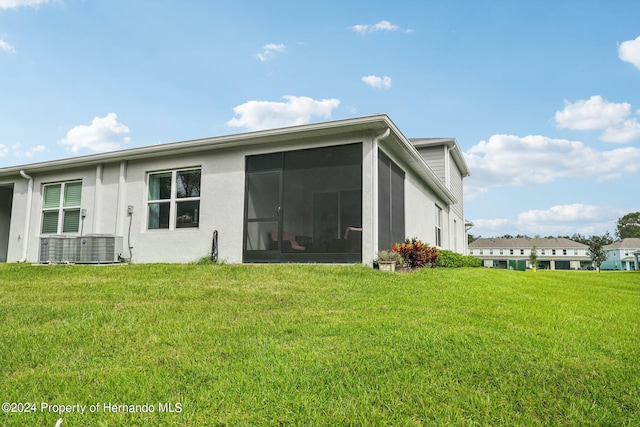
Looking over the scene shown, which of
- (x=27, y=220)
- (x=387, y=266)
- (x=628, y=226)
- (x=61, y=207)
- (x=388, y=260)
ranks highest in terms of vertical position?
(x=628, y=226)

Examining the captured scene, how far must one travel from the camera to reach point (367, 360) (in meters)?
2.84

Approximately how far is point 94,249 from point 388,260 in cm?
649

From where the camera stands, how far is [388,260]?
24.3 feet

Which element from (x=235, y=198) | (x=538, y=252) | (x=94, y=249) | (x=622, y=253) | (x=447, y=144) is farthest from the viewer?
(x=538, y=252)

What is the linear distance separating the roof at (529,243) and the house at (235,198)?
4683 cm

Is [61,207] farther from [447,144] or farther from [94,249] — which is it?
[447,144]

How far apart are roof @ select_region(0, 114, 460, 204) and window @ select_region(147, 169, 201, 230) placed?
549 mm

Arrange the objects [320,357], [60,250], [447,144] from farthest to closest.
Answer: [447,144] → [60,250] → [320,357]

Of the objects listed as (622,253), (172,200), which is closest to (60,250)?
(172,200)

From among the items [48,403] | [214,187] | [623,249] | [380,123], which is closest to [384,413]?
[48,403]

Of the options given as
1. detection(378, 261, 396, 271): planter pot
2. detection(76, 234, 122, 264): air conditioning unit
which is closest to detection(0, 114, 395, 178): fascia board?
detection(76, 234, 122, 264): air conditioning unit

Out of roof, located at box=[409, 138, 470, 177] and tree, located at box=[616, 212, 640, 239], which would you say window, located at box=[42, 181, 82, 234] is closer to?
roof, located at box=[409, 138, 470, 177]

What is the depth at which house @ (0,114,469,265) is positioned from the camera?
Result: 25.7 ft

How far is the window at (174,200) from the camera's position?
30.8 feet
